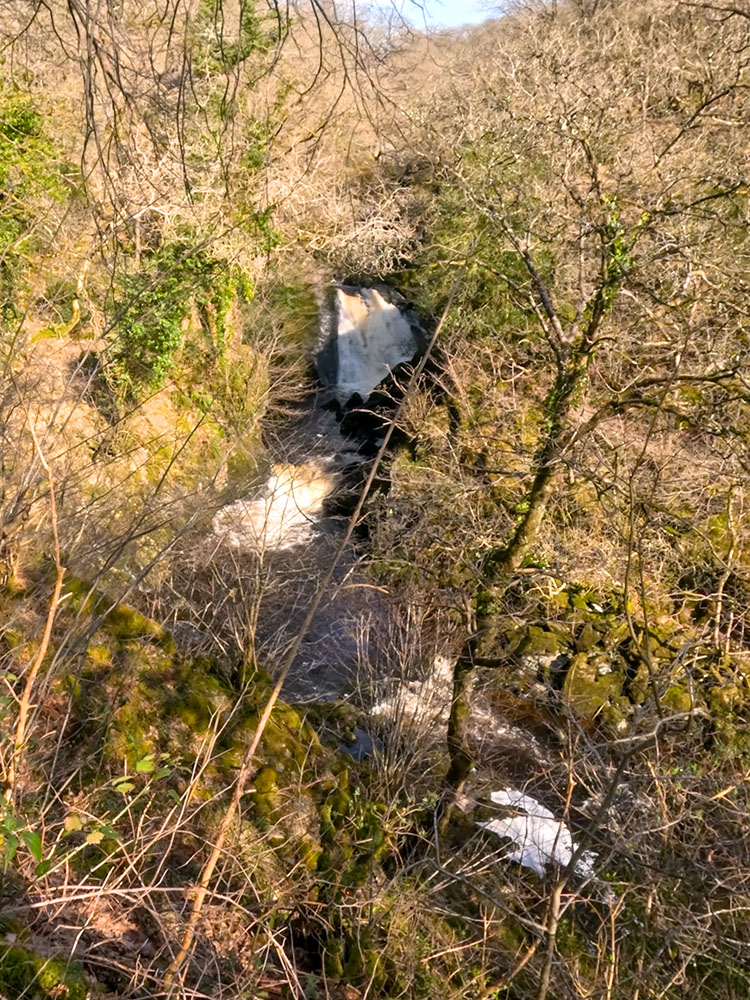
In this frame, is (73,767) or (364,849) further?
(364,849)

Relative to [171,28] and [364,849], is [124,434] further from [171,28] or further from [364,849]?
[171,28]

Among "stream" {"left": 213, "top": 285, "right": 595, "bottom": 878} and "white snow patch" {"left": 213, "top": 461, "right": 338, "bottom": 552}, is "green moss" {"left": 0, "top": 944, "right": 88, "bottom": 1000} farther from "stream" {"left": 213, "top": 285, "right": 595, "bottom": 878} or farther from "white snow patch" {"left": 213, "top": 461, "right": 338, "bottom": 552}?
"white snow patch" {"left": 213, "top": 461, "right": 338, "bottom": 552}

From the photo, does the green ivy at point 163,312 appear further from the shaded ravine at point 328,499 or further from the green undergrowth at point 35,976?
the green undergrowth at point 35,976

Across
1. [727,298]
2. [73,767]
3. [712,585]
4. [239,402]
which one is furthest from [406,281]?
[73,767]

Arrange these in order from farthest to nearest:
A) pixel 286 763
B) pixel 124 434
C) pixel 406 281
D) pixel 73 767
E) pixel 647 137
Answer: pixel 406 281
pixel 124 434
pixel 647 137
pixel 286 763
pixel 73 767

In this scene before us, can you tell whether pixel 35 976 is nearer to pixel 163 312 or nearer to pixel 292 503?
pixel 163 312

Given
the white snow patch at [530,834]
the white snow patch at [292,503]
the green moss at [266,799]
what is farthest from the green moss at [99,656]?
the white snow patch at [292,503]

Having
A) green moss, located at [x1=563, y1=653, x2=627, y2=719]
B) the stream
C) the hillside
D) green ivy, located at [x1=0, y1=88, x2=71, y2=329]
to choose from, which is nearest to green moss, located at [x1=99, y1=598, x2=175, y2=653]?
the hillside
